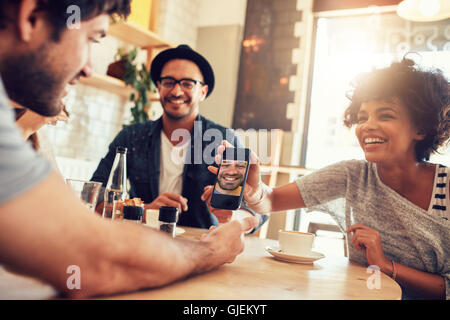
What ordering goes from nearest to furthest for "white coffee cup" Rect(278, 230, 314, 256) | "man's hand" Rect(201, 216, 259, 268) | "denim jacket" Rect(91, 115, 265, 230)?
"man's hand" Rect(201, 216, 259, 268) < "white coffee cup" Rect(278, 230, 314, 256) < "denim jacket" Rect(91, 115, 265, 230)

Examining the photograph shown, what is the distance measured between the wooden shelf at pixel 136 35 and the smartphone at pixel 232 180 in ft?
7.84

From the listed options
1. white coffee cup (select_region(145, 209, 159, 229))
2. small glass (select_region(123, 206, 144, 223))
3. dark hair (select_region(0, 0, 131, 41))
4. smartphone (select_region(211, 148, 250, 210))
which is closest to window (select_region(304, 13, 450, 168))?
smartphone (select_region(211, 148, 250, 210))

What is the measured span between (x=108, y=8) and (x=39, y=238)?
0.50 metres

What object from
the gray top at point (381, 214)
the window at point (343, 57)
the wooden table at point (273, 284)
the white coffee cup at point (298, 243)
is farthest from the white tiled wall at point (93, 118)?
the wooden table at point (273, 284)

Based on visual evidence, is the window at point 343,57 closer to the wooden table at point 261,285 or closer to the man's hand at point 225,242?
the wooden table at point 261,285

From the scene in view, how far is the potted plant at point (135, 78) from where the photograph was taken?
3.42 meters

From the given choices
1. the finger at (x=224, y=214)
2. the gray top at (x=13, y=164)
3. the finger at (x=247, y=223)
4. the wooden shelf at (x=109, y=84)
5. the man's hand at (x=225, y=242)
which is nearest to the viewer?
the gray top at (x=13, y=164)

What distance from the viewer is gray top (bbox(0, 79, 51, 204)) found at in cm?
47

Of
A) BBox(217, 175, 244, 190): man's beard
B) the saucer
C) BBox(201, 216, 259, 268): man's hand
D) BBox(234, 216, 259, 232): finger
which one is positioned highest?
BBox(217, 175, 244, 190): man's beard

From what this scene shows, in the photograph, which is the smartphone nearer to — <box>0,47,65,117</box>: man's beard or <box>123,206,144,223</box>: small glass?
<box>123,206,144,223</box>: small glass

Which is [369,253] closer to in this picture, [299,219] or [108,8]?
[108,8]

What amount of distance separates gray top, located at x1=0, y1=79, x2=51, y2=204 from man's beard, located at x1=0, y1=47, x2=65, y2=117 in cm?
18

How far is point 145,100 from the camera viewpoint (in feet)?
11.6

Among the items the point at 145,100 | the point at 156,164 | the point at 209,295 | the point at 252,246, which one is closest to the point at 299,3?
the point at 145,100
